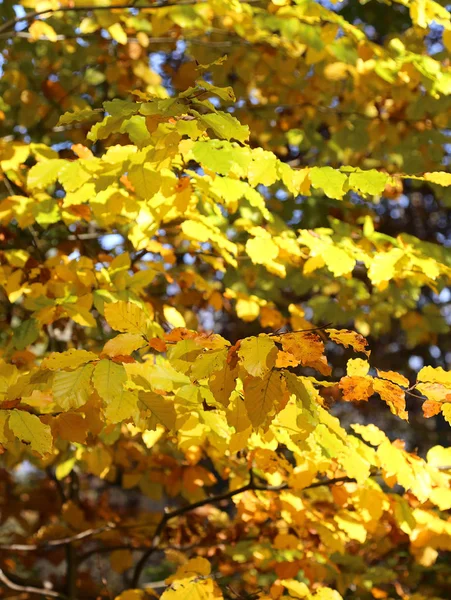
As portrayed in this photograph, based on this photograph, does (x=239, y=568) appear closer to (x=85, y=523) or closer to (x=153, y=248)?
(x=85, y=523)

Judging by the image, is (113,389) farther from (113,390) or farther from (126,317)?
(126,317)

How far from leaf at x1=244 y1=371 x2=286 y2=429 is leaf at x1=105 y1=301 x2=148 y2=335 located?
0.30m

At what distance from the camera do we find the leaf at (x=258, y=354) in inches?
48.4

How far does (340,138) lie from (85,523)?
2654 mm

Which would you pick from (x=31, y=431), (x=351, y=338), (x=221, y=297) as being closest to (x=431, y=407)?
(x=351, y=338)

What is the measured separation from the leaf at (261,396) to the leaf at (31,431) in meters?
0.42

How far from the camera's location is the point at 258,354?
1246 millimetres

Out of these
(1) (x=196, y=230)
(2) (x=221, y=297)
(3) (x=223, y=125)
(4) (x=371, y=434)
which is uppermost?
(3) (x=223, y=125)

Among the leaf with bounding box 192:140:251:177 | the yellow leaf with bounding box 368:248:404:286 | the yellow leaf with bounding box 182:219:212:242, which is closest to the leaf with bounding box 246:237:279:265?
the yellow leaf with bounding box 182:219:212:242

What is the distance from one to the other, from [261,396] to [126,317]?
373 millimetres

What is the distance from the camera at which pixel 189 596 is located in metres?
1.65

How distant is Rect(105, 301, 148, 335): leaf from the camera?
4.77 ft

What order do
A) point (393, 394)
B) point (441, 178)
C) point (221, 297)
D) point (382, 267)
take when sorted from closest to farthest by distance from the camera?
1. point (393, 394)
2. point (441, 178)
3. point (382, 267)
4. point (221, 297)

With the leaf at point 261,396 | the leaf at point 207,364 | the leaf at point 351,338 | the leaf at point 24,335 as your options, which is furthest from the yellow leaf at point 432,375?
the leaf at point 24,335
